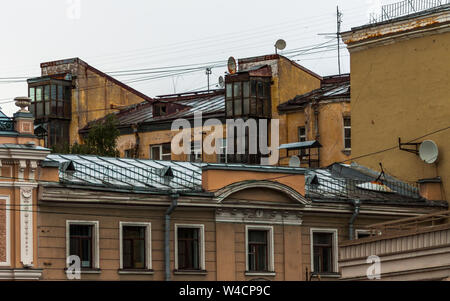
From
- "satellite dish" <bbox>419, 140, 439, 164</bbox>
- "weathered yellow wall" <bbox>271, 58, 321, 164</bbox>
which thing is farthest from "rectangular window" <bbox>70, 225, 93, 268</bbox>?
"weathered yellow wall" <bbox>271, 58, 321, 164</bbox>

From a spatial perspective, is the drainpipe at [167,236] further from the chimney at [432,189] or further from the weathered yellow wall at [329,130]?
the weathered yellow wall at [329,130]

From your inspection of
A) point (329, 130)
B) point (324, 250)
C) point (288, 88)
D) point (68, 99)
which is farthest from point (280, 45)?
point (324, 250)

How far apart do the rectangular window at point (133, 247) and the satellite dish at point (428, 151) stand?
10.3 metres

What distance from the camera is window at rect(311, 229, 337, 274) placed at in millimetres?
37344

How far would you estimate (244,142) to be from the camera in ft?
190

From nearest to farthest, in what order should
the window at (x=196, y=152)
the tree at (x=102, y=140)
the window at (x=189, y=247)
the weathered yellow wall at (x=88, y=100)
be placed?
the window at (x=189, y=247), the tree at (x=102, y=140), the window at (x=196, y=152), the weathered yellow wall at (x=88, y=100)

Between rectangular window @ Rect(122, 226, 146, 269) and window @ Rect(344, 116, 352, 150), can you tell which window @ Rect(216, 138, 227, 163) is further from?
rectangular window @ Rect(122, 226, 146, 269)

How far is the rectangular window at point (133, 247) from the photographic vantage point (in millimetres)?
34188

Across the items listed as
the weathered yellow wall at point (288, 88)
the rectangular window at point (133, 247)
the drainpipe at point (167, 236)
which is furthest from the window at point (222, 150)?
the rectangular window at point (133, 247)

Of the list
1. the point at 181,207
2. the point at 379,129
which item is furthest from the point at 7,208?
the point at 379,129

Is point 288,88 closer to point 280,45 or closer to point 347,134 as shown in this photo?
point 280,45

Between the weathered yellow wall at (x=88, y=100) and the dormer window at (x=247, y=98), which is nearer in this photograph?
the dormer window at (x=247, y=98)

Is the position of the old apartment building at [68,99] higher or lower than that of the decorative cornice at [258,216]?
higher

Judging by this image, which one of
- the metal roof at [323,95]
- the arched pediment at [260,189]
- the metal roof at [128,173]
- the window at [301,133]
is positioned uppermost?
the metal roof at [323,95]
